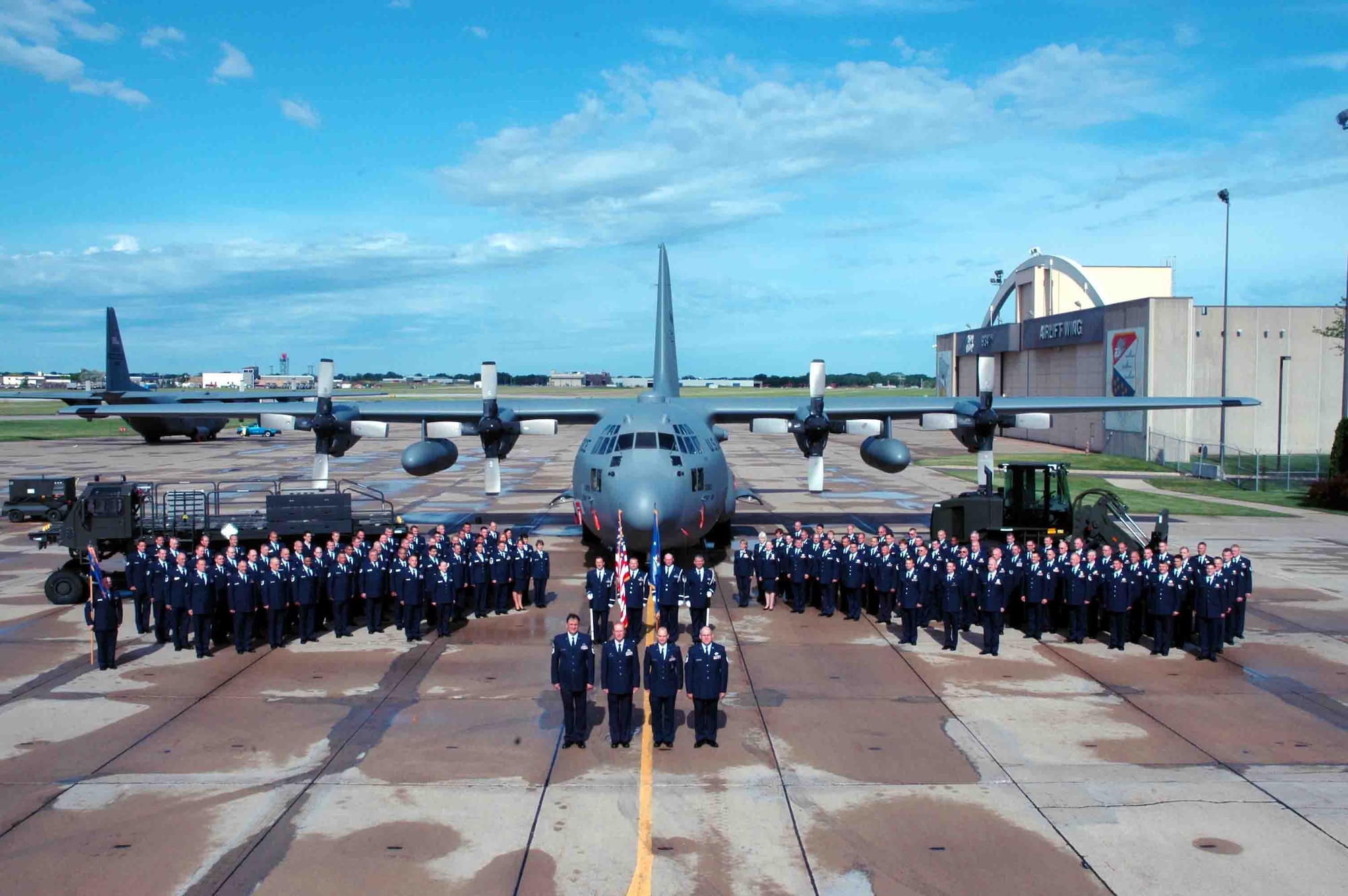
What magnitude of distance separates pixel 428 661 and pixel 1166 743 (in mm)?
9664

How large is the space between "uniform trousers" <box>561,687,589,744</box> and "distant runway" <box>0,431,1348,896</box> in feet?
0.69

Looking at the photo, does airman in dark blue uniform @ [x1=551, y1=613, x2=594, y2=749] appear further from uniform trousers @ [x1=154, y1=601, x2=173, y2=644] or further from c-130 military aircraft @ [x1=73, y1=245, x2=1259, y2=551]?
uniform trousers @ [x1=154, y1=601, x2=173, y2=644]

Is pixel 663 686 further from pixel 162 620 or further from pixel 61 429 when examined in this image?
pixel 61 429

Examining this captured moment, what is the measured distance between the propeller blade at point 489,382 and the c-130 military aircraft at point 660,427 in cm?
3

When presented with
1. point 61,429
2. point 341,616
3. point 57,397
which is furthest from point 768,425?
point 61,429

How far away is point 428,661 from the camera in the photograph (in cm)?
1385

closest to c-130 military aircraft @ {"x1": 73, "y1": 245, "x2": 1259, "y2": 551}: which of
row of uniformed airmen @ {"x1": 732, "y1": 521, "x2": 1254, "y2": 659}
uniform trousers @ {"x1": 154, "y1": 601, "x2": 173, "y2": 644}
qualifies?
row of uniformed airmen @ {"x1": 732, "y1": 521, "x2": 1254, "y2": 659}

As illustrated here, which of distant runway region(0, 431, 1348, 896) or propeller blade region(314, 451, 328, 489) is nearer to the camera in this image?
distant runway region(0, 431, 1348, 896)

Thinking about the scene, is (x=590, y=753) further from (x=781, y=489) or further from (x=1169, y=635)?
(x=781, y=489)

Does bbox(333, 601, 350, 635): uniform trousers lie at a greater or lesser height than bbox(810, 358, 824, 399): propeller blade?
lesser

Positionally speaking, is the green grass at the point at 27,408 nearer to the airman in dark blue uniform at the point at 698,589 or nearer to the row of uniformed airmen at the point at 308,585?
the row of uniformed airmen at the point at 308,585

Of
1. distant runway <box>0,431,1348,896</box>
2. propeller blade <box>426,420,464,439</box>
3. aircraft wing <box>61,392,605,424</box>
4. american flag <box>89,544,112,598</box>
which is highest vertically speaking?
aircraft wing <box>61,392,605,424</box>

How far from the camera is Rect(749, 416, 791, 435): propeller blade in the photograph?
925 inches

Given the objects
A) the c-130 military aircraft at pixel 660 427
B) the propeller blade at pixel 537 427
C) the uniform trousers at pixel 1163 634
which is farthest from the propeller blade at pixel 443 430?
the uniform trousers at pixel 1163 634
